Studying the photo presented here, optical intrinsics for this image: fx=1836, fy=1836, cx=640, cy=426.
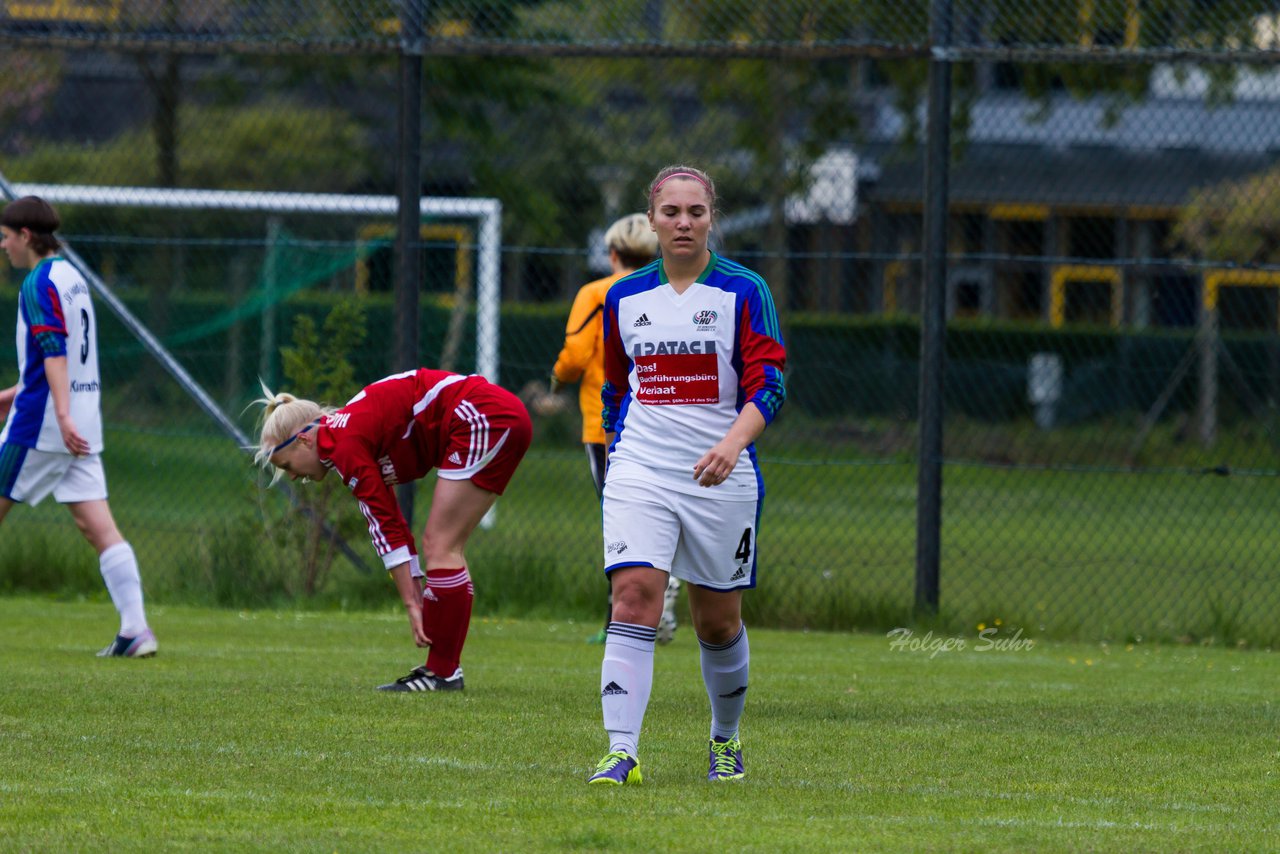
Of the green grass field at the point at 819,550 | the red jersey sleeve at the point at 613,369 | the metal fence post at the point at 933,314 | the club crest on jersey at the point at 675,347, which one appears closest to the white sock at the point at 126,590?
the green grass field at the point at 819,550

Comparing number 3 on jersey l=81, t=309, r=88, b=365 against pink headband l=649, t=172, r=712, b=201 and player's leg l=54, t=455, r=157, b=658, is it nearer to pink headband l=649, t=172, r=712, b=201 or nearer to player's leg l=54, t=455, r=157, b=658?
player's leg l=54, t=455, r=157, b=658

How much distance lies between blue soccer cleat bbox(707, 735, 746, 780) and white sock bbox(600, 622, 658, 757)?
299 millimetres

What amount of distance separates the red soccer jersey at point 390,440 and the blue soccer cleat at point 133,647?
174cm

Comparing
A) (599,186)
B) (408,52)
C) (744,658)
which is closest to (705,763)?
(744,658)

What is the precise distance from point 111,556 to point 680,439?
4085 mm

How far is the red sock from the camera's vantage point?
735 cm

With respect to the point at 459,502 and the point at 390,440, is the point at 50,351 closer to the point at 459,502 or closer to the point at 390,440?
the point at 390,440

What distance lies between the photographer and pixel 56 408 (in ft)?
26.5

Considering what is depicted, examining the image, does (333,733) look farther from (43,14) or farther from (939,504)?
(43,14)

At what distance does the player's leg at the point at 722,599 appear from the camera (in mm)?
5172

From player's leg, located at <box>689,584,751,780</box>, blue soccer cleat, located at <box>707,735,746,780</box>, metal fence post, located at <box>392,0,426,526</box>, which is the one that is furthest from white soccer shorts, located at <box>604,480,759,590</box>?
metal fence post, located at <box>392,0,426,526</box>

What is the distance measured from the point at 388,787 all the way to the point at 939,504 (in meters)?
5.81

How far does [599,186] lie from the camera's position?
73.5 feet

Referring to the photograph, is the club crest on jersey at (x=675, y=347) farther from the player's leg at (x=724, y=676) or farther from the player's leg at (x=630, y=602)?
the player's leg at (x=724, y=676)
